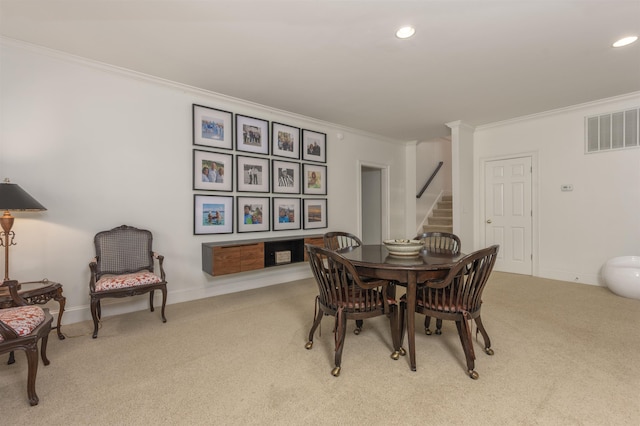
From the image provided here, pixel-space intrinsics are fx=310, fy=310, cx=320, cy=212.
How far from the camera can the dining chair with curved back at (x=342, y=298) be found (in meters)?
2.11

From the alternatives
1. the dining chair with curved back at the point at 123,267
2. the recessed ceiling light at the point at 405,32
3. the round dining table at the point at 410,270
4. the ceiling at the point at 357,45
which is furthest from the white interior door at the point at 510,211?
the dining chair with curved back at the point at 123,267

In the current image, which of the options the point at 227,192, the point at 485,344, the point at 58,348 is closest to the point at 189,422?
the point at 58,348

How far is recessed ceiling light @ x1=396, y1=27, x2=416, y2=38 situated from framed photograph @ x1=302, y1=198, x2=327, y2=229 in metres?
2.78

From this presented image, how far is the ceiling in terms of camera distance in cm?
229

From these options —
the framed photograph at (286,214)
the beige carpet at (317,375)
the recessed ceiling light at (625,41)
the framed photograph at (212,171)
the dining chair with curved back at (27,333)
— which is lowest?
the beige carpet at (317,375)

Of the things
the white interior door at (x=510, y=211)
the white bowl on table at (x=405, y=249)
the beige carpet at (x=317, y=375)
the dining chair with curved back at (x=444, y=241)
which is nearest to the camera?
the beige carpet at (x=317, y=375)

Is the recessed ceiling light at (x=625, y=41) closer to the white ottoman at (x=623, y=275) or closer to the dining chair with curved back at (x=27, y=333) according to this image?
the white ottoman at (x=623, y=275)

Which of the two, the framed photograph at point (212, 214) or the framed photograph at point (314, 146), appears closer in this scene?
the framed photograph at point (212, 214)

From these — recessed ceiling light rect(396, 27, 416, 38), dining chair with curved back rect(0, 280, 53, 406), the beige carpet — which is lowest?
the beige carpet

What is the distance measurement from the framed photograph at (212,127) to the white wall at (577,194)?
442 centimetres

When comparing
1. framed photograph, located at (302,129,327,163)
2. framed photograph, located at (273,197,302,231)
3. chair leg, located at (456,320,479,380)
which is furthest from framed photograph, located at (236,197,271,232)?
chair leg, located at (456,320,479,380)

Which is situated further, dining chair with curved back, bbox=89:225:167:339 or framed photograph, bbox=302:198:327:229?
framed photograph, bbox=302:198:327:229

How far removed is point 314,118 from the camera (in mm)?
4926

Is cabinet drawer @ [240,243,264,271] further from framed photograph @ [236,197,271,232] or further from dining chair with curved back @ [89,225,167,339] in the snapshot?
dining chair with curved back @ [89,225,167,339]
